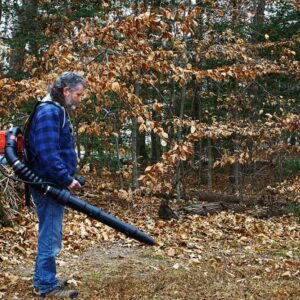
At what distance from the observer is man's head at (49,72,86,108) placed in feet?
15.3

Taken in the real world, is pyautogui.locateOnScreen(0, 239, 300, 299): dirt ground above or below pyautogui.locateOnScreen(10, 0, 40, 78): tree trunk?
below

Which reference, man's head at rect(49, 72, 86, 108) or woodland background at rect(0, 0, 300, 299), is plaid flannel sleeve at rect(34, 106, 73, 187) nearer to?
man's head at rect(49, 72, 86, 108)

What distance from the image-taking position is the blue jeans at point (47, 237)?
15.5 ft

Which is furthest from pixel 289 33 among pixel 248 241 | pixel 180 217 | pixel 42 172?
pixel 42 172

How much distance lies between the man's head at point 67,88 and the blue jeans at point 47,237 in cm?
97

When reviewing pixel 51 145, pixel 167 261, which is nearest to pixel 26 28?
pixel 167 261

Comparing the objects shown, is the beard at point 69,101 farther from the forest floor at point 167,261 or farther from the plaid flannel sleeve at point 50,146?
the forest floor at point 167,261

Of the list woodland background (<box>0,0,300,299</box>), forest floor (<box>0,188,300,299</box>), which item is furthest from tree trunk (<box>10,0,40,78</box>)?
forest floor (<box>0,188,300,299</box>)

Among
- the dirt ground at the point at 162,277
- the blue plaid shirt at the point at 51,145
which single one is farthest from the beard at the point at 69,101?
the dirt ground at the point at 162,277

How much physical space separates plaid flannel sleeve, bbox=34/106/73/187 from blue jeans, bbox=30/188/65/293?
0.33 meters

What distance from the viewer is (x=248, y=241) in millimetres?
8547

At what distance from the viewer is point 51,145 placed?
446cm

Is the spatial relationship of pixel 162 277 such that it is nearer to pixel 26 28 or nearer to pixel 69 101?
pixel 69 101

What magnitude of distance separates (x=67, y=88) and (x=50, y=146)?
640mm
